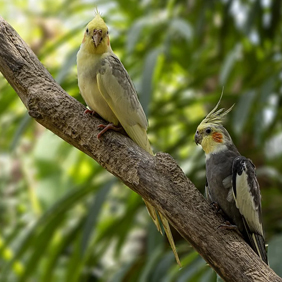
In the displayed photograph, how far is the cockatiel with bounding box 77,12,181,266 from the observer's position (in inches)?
41.0

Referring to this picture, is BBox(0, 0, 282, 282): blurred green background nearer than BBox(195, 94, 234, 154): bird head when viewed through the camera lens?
Answer: No

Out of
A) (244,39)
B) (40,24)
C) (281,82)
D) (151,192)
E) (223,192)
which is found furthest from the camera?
(40,24)

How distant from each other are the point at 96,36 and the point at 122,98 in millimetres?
144

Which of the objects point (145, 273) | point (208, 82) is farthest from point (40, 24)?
point (145, 273)

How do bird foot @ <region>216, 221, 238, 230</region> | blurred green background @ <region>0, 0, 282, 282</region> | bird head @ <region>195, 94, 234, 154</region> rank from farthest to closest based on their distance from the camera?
blurred green background @ <region>0, 0, 282, 282</region> < bird head @ <region>195, 94, 234, 154</region> < bird foot @ <region>216, 221, 238, 230</region>

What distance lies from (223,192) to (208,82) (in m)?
1.96

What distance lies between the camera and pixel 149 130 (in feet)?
8.09

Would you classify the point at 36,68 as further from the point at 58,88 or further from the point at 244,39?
the point at 244,39

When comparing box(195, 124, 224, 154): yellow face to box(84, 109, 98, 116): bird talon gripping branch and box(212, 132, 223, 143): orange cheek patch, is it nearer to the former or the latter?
box(212, 132, 223, 143): orange cheek patch

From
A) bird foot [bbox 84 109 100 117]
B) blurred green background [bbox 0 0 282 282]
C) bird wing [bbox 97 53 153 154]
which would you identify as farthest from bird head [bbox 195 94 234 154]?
blurred green background [bbox 0 0 282 282]

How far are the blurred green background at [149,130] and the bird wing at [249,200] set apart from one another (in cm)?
54

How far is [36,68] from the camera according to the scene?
103cm

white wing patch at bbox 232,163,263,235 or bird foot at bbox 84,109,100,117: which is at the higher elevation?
bird foot at bbox 84,109,100,117

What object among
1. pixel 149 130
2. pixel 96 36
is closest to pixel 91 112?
pixel 96 36
